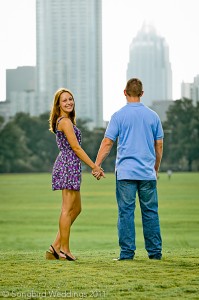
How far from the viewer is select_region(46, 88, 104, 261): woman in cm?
899

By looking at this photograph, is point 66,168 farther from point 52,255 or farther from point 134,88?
point 134,88

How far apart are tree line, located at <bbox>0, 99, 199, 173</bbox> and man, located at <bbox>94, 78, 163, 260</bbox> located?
400 ft

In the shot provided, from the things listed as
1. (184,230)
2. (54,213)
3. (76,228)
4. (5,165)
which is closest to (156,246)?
(184,230)

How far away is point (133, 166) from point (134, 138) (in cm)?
25

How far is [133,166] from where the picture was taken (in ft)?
29.3

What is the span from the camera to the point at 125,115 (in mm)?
8977

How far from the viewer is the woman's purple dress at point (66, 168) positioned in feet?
29.7

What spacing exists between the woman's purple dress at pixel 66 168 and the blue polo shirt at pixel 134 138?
370mm

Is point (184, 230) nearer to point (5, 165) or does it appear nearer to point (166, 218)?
point (166, 218)

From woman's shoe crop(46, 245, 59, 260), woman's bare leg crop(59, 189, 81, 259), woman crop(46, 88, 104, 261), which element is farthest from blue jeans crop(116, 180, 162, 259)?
woman's shoe crop(46, 245, 59, 260)

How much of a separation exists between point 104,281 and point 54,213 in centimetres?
2473

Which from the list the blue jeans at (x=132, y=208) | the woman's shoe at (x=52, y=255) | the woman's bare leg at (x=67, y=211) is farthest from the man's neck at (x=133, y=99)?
the woman's shoe at (x=52, y=255)

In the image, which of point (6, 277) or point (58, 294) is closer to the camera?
point (58, 294)

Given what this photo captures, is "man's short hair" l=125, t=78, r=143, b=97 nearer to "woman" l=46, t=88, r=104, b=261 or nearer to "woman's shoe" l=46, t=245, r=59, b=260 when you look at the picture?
"woman" l=46, t=88, r=104, b=261
